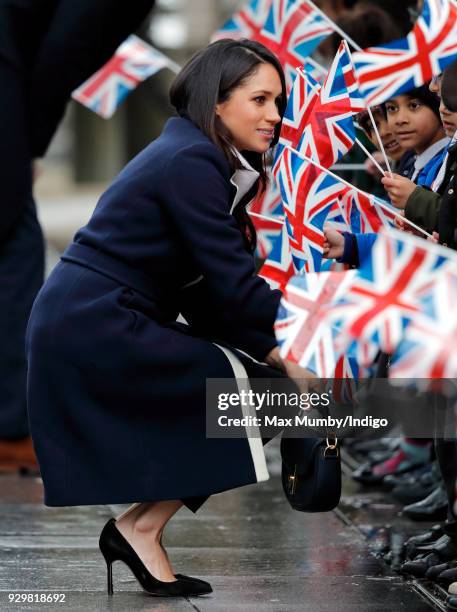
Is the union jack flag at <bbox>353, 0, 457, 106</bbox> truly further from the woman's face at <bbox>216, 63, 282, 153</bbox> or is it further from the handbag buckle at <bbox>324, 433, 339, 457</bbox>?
the handbag buckle at <bbox>324, 433, 339, 457</bbox>

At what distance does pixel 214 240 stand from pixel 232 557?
132 cm

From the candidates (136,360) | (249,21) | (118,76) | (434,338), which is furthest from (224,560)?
(118,76)

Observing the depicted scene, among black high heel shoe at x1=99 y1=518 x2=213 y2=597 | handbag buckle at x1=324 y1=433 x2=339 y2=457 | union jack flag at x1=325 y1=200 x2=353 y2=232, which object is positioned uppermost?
union jack flag at x1=325 y1=200 x2=353 y2=232

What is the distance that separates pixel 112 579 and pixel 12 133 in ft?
8.12

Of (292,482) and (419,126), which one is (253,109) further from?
(292,482)

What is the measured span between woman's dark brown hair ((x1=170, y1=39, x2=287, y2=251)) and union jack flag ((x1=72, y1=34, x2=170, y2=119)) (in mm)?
2841

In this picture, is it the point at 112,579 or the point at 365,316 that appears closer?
the point at 365,316

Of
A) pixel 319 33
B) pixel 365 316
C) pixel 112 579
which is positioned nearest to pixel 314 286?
pixel 365 316

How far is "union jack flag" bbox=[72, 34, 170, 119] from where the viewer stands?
7461mm

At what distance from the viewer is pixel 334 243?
4.77m

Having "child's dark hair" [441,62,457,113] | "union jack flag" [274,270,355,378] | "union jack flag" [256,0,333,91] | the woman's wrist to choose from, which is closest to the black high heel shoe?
the woman's wrist

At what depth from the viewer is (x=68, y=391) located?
447cm

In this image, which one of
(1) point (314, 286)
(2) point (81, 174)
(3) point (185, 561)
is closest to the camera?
(1) point (314, 286)

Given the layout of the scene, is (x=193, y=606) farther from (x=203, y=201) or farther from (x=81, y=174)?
(x=81, y=174)
